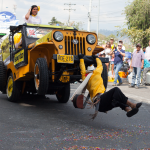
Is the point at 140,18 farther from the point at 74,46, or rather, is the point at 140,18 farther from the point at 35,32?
the point at 74,46

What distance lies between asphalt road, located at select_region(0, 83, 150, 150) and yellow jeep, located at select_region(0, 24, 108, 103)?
26.2 inches

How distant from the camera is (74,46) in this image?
621 centimetres

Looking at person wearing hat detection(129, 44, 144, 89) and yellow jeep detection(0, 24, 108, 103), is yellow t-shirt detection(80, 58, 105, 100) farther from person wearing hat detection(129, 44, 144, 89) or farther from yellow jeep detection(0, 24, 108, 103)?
person wearing hat detection(129, 44, 144, 89)

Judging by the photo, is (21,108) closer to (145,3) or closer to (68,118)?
(68,118)

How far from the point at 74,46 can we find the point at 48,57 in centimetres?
66

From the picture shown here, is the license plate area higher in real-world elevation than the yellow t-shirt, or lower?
higher

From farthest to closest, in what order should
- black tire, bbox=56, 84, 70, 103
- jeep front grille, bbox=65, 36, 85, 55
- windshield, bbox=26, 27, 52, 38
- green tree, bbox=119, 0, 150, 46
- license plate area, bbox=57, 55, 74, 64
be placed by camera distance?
green tree, bbox=119, 0, 150, 46 → black tire, bbox=56, 84, 70, 103 → windshield, bbox=26, 27, 52, 38 → jeep front grille, bbox=65, 36, 85, 55 → license plate area, bbox=57, 55, 74, 64

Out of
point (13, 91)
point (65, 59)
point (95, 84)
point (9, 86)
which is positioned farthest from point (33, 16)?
point (95, 84)

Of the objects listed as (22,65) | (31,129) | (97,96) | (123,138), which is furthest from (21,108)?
(123,138)

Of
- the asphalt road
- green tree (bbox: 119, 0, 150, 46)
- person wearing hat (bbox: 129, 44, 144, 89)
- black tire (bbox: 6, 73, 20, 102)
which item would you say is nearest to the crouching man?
the asphalt road

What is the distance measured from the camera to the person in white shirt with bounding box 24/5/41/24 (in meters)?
7.95

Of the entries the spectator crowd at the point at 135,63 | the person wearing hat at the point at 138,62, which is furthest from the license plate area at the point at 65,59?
the person wearing hat at the point at 138,62

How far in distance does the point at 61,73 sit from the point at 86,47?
89 cm

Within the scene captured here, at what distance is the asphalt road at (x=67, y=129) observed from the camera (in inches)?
161
